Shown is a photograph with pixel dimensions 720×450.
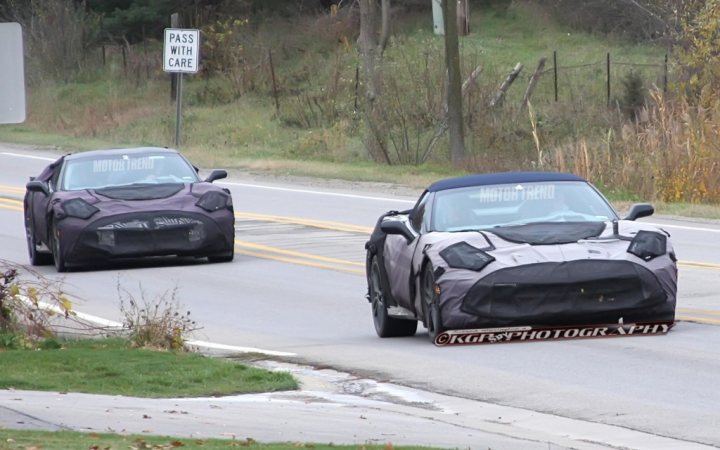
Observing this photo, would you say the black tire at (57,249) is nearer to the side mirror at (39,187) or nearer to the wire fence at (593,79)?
the side mirror at (39,187)

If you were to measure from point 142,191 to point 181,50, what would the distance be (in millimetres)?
22996

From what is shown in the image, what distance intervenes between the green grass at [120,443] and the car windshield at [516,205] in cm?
573

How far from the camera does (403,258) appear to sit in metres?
14.5

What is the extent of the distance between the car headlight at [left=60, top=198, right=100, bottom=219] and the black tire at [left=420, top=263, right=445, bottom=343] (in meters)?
7.86

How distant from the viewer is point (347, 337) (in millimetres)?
15188

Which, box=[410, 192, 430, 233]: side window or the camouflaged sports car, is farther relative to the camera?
box=[410, 192, 430, 233]: side window

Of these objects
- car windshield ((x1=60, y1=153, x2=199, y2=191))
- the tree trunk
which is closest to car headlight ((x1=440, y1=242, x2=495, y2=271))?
car windshield ((x1=60, y1=153, x2=199, y2=191))

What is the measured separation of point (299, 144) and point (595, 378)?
3547cm

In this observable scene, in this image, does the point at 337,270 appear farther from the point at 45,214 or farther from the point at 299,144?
the point at 299,144

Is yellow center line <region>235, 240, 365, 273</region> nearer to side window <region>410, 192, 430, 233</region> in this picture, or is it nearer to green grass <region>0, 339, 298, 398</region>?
side window <region>410, 192, 430, 233</region>

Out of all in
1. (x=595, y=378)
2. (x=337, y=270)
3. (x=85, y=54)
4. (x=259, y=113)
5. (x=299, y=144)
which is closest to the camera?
(x=595, y=378)

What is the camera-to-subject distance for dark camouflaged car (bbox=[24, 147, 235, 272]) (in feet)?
68.3

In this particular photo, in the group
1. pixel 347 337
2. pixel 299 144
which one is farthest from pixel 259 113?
pixel 347 337

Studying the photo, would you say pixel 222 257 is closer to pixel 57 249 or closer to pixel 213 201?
pixel 213 201
